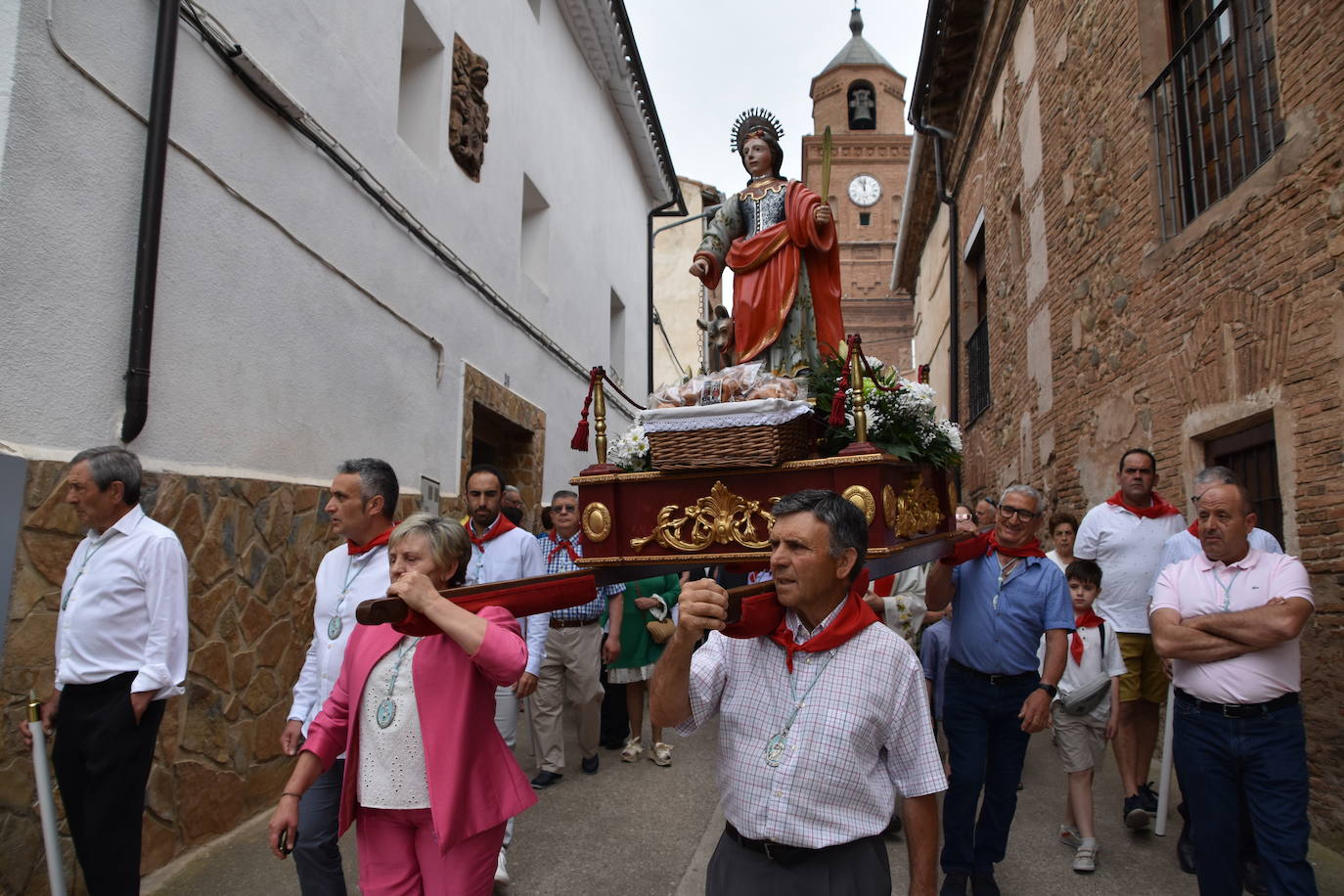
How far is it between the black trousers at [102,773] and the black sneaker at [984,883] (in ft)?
11.4

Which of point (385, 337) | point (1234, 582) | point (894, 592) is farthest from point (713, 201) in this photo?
point (1234, 582)

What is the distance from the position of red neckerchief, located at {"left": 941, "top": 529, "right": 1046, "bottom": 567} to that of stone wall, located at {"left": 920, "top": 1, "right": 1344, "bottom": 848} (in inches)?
72.0

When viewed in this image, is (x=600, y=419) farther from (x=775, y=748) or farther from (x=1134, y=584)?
(x=1134, y=584)

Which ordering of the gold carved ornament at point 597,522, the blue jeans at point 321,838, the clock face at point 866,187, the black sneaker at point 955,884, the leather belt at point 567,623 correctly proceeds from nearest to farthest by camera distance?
the blue jeans at point 321,838
the gold carved ornament at point 597,522
the black sneaker at point 955,884
the leather belt at point 567,623
the clock face at point 866,187

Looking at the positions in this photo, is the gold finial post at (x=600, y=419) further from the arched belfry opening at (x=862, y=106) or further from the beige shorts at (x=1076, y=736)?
the arched belfry opening at (x=862, y=106)

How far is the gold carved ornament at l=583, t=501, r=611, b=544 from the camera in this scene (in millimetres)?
3533

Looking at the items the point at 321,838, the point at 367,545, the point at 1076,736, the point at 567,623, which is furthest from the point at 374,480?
the point at 1076,736

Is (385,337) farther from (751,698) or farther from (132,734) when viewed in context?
(751,698)

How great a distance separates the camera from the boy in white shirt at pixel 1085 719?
4770 mm

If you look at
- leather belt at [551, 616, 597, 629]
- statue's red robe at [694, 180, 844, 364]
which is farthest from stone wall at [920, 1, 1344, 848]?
leather belt at [551, 616, 597, 629]

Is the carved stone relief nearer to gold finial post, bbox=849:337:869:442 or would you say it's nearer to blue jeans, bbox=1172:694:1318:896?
gold finial post, bbox=849:337:869:442

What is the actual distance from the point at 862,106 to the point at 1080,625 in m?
43.1

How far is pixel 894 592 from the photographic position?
5863 mm

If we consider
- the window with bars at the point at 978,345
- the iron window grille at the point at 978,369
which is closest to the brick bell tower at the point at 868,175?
the window with bars at the point at 978,345
